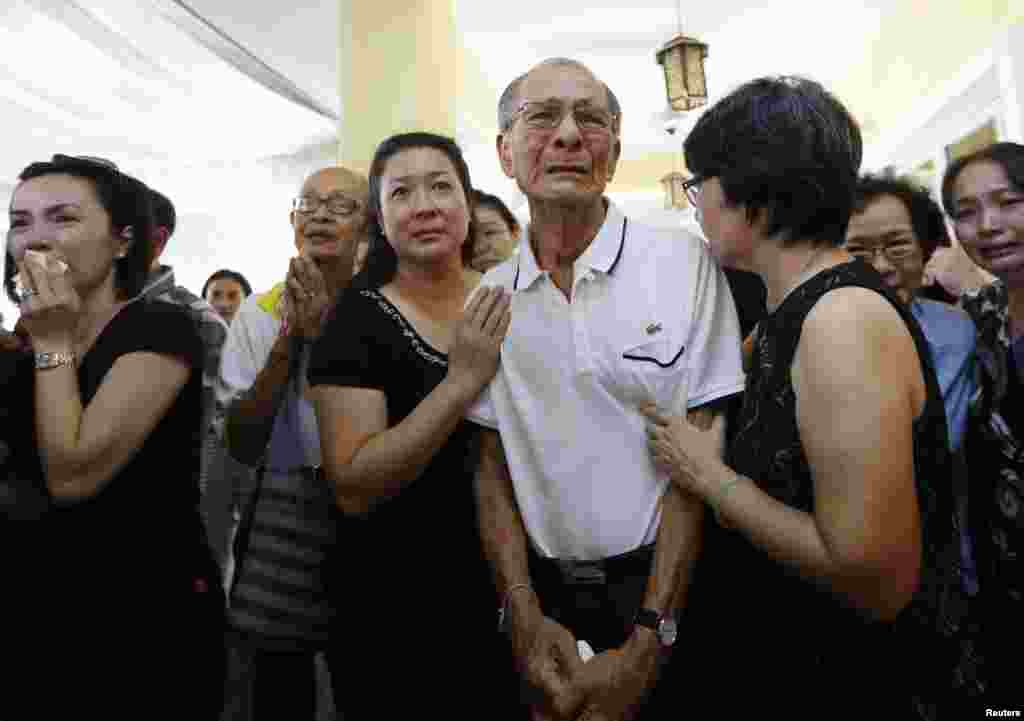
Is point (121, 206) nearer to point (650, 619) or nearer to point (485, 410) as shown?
point (485, 410)

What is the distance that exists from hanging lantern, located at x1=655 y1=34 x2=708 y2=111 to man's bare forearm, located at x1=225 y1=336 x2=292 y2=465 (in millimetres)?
2793

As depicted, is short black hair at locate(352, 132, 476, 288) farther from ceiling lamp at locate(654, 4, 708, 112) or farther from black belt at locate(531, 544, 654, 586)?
ceiling lamp at locate(654, 4, 708, 112)

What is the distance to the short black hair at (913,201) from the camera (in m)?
1.75

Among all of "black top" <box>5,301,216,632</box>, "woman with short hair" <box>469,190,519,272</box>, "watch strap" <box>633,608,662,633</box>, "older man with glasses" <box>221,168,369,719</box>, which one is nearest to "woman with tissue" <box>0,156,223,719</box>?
"black top" <box>5,301,216,632</box>

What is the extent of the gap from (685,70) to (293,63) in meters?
2.55

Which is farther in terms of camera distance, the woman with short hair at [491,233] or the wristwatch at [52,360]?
the woman with short hair at [491,233]

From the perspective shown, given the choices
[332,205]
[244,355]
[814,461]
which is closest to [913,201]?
[814,461]

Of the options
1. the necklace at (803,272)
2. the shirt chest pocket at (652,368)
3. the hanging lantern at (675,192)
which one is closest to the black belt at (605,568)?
the shirt chest pocket at (652,368)

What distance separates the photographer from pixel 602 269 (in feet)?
4.20

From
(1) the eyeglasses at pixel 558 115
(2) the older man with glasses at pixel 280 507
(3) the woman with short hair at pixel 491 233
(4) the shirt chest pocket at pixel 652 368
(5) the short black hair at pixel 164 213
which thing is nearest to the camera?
(4) the shirt chest pocket at pixel 652 368

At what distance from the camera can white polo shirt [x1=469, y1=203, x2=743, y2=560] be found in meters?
1.22

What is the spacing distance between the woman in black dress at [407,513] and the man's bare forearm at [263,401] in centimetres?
31

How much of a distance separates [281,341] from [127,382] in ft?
1.44

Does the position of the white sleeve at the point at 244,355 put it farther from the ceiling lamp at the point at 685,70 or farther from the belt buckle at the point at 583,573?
the ceiling lamp at the point at 685,70
